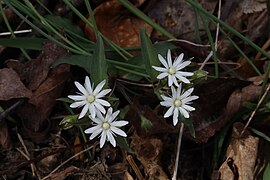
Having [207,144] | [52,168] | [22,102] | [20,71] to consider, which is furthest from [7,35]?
[207,144]

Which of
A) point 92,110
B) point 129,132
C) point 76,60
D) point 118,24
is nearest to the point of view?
point 92,110

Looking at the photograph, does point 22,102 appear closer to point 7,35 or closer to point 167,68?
point 7,35

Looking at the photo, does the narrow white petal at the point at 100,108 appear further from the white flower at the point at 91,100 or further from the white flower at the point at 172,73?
the white flower at the point at 172,73

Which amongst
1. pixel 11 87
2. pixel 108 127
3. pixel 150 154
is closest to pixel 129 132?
pixel 150 154

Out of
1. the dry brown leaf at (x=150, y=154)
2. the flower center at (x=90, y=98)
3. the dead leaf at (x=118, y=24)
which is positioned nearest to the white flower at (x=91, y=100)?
the flower center at (x=90, y=98)

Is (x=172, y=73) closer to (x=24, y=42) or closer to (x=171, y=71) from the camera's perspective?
(x=171, y=71)

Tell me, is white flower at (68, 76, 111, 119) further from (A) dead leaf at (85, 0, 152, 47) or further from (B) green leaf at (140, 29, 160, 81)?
(A) dead leaf at (85, 0, 152, 47)

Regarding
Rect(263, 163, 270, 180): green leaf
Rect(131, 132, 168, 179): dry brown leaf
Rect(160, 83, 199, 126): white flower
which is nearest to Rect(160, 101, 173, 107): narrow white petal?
Rect(160, 83, 199, 126): white flower
